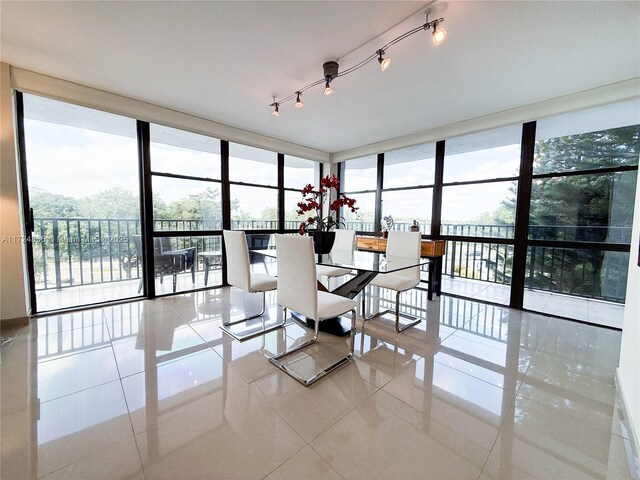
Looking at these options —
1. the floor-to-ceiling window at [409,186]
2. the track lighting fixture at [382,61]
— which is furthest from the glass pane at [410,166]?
the track lighting fixture at [382,61]

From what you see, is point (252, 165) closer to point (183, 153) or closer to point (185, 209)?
point (183, 153)

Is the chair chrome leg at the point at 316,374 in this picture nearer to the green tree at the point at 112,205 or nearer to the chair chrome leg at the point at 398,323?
the chair chrome leg at the point at 398,323

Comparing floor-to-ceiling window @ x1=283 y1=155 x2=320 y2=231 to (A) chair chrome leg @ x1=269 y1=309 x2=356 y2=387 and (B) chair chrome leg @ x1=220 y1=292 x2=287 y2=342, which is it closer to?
(B) chair chrome leg @ x1=220 y1=292 x2=287 y2=342

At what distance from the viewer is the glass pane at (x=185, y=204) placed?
11.8 ft

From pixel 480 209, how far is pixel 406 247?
149cm

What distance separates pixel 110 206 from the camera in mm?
3320

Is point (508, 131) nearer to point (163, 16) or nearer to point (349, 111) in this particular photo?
point (349, 111)

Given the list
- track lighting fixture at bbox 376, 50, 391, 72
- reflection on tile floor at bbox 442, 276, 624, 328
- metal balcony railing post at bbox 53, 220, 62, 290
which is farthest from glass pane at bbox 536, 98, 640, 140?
metal balcony railing post at bbox 53, 220, 62, 290

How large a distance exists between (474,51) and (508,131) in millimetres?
1787

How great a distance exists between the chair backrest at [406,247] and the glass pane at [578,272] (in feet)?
5.34

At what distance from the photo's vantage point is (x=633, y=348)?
161 cm

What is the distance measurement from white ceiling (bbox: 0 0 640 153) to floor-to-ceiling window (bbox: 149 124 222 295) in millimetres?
701

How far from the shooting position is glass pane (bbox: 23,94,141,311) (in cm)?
286

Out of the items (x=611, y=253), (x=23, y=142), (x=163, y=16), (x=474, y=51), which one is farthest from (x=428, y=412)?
(x=23, y=142)
